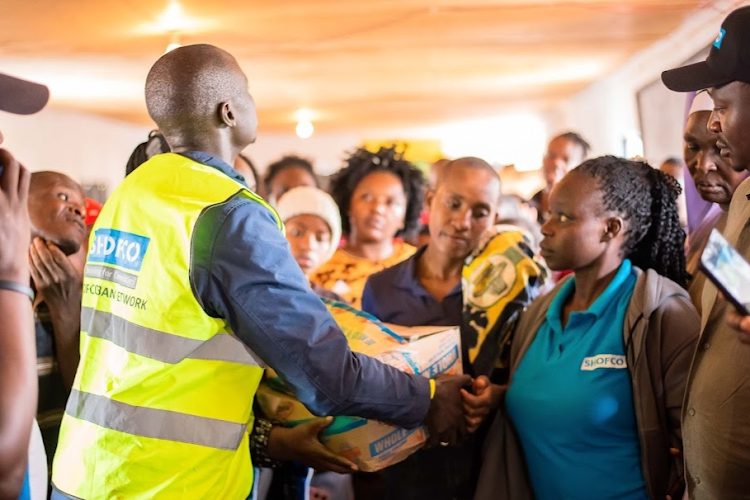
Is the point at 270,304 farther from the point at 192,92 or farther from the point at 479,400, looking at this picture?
the point at 479,400

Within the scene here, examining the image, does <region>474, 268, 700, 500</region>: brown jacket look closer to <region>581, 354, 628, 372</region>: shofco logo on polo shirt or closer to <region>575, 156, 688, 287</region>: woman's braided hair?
<region>581, 354, 628, 372</region>: shofco logo on polo shirt

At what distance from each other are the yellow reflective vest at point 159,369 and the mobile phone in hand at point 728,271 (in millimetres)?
1148

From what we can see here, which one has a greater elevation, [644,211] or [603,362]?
[644,211]

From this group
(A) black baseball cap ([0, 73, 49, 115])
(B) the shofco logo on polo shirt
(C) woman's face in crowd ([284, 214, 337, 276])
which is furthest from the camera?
(C) woman's face in crowd ([284, 214, 337, 276])

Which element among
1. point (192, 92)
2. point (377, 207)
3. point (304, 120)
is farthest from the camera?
point (304, 120)

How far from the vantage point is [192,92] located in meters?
2.20

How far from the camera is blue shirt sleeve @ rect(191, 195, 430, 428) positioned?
1.92 metres

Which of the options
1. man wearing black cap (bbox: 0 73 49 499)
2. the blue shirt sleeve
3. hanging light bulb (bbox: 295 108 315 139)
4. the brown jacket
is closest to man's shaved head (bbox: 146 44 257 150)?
the blue shirt sleeve

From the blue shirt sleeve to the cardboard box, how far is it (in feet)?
0.84

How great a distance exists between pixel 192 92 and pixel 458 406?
1311mm

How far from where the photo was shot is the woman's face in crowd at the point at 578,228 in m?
2.56

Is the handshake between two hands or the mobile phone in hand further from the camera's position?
the handshake between two hands

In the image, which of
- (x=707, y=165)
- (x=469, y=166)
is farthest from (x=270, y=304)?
(x=707, y=165)

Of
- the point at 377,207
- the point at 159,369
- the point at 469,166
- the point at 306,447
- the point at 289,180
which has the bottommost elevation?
the point at 306,447
